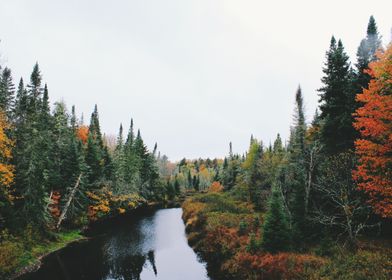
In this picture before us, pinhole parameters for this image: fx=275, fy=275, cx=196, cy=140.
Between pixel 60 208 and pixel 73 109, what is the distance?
43.8 metres

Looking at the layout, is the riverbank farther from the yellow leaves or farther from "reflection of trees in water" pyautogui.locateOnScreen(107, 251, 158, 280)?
"reflection of trees in water" pyautogui.locateOnScreen(107, 251, 158, 280)

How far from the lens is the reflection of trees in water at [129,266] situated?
23.8 meters

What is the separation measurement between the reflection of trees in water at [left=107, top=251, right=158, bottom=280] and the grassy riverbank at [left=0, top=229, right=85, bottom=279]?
674cm

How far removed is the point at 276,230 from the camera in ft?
70.1

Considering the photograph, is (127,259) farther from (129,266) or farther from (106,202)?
(106,202)

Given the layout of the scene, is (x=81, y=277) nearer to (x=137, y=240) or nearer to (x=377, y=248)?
(x=137, y=240)

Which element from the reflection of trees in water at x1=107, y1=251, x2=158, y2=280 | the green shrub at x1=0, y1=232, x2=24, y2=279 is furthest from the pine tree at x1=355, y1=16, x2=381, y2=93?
the green shrub at x1=0, y1=232, x2=24, y2=279

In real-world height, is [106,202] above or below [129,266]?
above

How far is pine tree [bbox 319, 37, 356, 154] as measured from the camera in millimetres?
25484

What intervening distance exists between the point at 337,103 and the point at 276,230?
48.8 feet

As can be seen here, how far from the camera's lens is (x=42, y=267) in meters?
24.3

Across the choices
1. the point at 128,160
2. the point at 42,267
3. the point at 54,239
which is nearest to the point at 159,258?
the point at 42,267

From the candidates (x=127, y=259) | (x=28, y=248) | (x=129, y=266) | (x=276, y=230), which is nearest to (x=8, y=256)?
(x=28, y=248)

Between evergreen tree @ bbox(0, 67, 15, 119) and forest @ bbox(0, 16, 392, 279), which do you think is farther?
evergreen tree @ bbox(0, 67, 15, 119)
